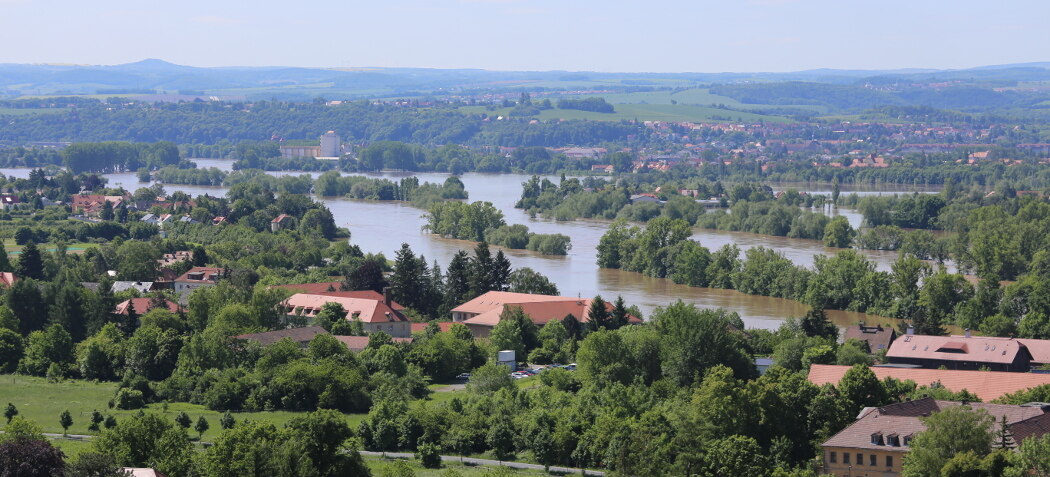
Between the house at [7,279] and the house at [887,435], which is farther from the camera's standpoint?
the house at [7,279]

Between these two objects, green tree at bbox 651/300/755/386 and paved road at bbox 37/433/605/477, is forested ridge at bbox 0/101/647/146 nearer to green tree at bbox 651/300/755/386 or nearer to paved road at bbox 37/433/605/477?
green tree at bbox 651/300/755/386

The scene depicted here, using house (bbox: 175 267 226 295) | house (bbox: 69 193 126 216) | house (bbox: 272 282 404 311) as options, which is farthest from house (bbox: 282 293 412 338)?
house (bbox: 69 193 126 216)

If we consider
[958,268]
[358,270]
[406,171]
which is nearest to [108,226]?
[358,270]

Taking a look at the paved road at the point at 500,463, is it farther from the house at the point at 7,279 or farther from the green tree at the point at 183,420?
the house at the point at 7,279

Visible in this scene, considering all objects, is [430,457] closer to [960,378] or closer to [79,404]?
[79,404]

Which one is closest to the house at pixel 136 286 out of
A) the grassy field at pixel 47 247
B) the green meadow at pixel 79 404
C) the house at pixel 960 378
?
the grassy field at pixel 47 247
